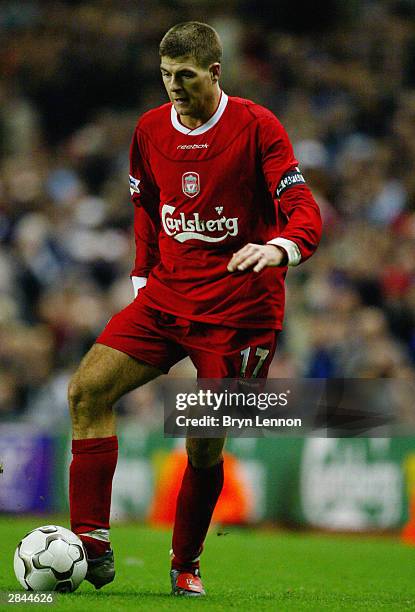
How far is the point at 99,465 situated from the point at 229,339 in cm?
78

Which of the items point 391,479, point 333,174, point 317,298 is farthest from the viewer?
point 333,174

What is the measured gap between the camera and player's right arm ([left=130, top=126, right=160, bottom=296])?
5.75 meters

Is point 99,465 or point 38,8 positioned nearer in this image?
point 99,465

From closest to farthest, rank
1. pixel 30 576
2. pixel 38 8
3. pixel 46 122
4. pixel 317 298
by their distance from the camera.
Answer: pixel 30 576, pixel 317 298, pixel 46 122, pixel 38 8

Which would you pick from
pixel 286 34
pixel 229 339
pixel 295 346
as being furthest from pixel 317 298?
pixel 229 339

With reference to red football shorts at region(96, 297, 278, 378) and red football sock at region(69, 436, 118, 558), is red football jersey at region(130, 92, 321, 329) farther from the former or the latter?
red football sock at region(69, 436, 118, 558)

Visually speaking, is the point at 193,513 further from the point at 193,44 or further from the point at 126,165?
the point at 126,165

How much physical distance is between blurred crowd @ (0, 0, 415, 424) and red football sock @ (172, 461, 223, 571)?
14.6 ft

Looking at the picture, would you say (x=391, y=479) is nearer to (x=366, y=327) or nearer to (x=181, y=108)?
(x=366, y=327)

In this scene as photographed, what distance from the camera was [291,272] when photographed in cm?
1138

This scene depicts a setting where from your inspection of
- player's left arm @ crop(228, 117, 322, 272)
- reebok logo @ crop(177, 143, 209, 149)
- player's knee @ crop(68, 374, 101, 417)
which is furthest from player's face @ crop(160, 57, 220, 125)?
player's knee @ crop(68, 374, 101, 417)

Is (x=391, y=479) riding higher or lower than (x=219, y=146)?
lower

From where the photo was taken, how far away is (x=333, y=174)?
12055 millimetres

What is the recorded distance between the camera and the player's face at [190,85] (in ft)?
17.4
